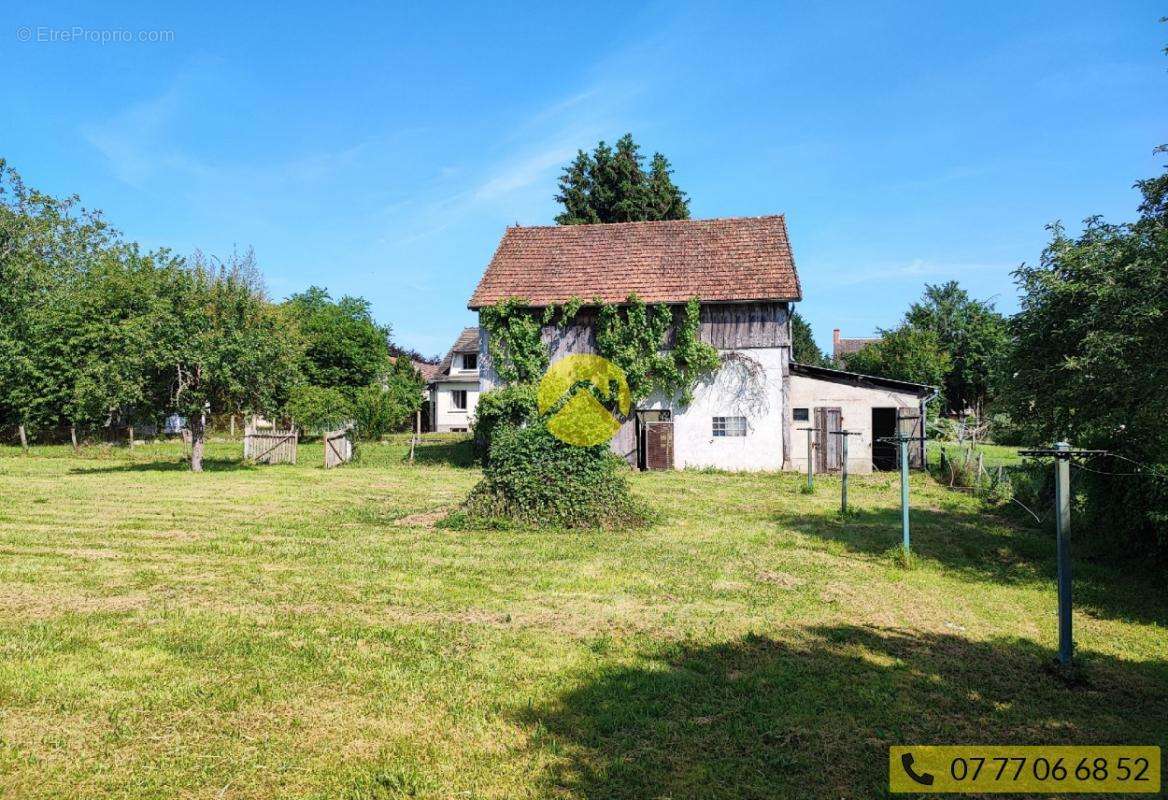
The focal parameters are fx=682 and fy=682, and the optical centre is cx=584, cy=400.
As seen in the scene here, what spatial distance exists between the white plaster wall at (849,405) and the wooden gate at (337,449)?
51.7ft

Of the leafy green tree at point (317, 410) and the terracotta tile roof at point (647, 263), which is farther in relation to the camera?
the leafy green tree at point (317, 410)

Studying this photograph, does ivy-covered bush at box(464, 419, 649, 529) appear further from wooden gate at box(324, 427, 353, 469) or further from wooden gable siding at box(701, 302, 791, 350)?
wooden gate at box(324, 427, 353, 469)

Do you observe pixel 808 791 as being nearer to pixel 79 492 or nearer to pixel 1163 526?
pixel 1163 526

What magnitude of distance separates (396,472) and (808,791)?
1954cm

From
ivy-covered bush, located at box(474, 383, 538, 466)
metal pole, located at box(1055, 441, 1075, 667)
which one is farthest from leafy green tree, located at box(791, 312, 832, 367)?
metal pole, located at box(1055, 441, 1075, 667)

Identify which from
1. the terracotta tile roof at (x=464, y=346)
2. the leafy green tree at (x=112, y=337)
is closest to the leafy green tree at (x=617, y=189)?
the terracotta tile roof at (x=464, y=346)

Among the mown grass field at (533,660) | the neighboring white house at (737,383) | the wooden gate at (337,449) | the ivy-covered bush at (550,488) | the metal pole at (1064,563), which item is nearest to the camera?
the mown grass field at (533,660)

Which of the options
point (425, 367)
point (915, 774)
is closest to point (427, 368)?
point (425, 367)

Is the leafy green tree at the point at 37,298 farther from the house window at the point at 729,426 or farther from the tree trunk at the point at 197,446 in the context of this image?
the house window at the point at 729,426

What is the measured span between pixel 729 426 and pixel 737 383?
1.46 metres

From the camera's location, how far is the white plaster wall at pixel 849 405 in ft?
73.7

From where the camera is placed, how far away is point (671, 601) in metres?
7.76

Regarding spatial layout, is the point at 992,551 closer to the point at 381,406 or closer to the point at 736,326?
the point at 736,326

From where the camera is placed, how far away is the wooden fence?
25.6 meters
